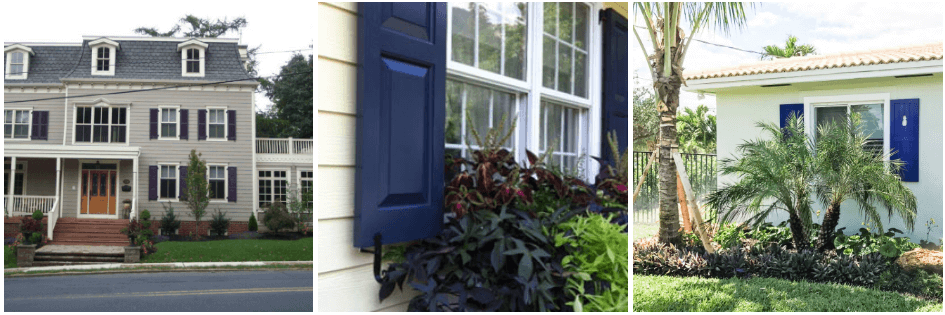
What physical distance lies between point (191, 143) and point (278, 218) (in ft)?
1.11

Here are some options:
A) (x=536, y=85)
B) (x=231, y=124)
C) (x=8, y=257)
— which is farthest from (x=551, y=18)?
(x=8, y=257)

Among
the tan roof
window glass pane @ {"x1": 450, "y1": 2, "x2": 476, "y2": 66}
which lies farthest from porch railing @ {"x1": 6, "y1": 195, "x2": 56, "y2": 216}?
the tan roof

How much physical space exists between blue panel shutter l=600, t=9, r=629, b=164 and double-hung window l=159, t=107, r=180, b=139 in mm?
2023

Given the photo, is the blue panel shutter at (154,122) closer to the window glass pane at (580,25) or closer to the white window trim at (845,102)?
the window glass pane at (580,25)

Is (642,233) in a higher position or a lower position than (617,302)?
higher

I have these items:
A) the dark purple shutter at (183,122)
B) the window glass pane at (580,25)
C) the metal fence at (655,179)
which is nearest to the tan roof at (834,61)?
the metal fence at (655,179)

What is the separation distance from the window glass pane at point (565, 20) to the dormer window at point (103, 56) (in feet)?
6.18

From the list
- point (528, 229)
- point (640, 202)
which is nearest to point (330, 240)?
point (528, 229)

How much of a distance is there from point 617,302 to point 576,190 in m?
0.43

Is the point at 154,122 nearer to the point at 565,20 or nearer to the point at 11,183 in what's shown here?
the point at 11,183

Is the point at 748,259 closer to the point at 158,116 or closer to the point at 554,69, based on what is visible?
the point at 554,69

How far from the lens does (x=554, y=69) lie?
2707 mm

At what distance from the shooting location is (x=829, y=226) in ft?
6.96

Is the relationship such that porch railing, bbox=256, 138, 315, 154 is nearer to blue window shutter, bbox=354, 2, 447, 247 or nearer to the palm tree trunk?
blue window shutter, bbox=354, 2, 447, 247
